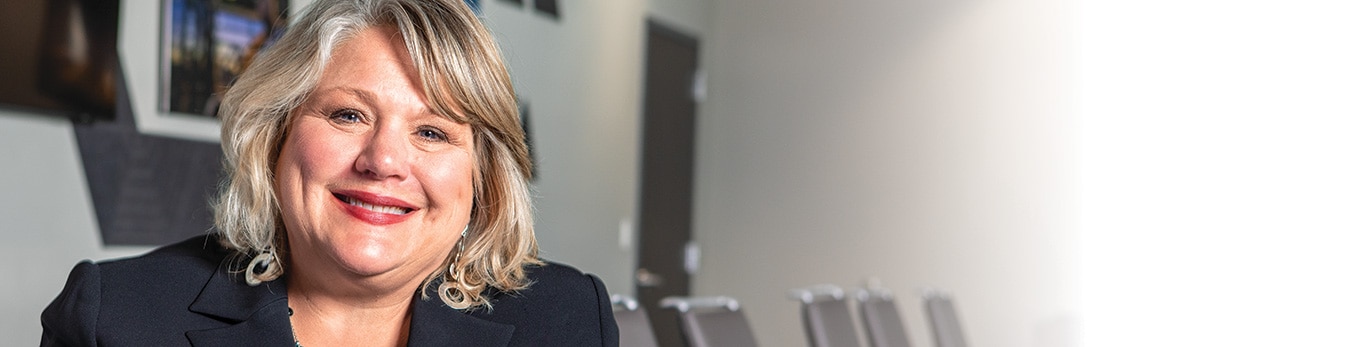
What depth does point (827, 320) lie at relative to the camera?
3.63m

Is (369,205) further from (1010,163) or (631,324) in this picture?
(1010,163)

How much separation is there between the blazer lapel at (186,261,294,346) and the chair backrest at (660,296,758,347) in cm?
128

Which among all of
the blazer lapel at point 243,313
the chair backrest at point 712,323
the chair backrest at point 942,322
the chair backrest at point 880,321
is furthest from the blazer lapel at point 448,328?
the chair backrest at point 942,322

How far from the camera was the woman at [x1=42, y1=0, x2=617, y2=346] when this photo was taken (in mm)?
1308

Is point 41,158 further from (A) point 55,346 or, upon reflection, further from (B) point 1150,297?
(B) point 1150,297

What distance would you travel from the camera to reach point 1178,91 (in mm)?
6684

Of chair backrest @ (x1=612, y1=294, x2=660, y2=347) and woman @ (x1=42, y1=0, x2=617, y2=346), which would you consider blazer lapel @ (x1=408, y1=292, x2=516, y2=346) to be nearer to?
woman @ (x1=42, y1=0, x2=617, y2=346)

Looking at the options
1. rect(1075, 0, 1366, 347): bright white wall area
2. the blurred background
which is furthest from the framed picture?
rect(1075, 0, 1366, 347): bright white wall area

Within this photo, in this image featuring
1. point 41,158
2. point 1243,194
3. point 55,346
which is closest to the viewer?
point 55,346

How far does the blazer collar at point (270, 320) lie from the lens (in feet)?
4.41

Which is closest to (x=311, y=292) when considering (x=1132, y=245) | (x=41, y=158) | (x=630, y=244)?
(x=41, y=158)

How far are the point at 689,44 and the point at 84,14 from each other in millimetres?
4328

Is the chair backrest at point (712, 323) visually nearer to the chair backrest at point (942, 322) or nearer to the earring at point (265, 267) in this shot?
the earring at point (265, 267)

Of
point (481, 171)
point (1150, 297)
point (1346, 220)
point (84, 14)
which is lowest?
A: point (1150, 297)
